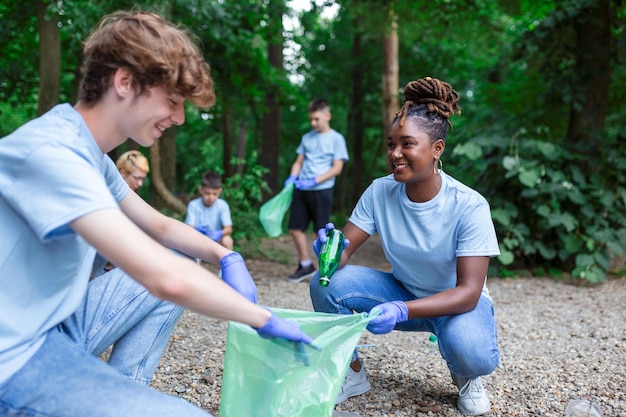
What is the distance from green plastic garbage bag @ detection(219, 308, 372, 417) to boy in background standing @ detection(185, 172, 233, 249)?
2.76 m

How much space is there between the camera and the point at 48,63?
18.0ft

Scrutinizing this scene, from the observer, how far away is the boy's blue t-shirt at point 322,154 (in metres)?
4.70

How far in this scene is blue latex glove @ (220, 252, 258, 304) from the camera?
154 centimetres

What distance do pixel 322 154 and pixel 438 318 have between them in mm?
2812

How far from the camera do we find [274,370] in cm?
152

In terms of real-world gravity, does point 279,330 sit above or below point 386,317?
above

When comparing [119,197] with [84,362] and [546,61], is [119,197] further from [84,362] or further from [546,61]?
[546,61]

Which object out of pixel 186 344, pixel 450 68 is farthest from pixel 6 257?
pixel 450 68

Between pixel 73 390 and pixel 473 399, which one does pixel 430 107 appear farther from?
pixel 73 390

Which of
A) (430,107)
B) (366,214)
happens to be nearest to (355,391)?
(366,214)

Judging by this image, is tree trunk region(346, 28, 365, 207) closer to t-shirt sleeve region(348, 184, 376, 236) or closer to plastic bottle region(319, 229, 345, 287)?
t-shirt sleeve region(348, 184, 376, 236)

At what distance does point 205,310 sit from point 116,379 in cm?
25

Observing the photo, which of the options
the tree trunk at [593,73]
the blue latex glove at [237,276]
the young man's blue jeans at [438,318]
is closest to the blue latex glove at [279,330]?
the blue latex glove at [237,276]

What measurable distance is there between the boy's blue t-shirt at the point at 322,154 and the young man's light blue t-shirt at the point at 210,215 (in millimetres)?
762
